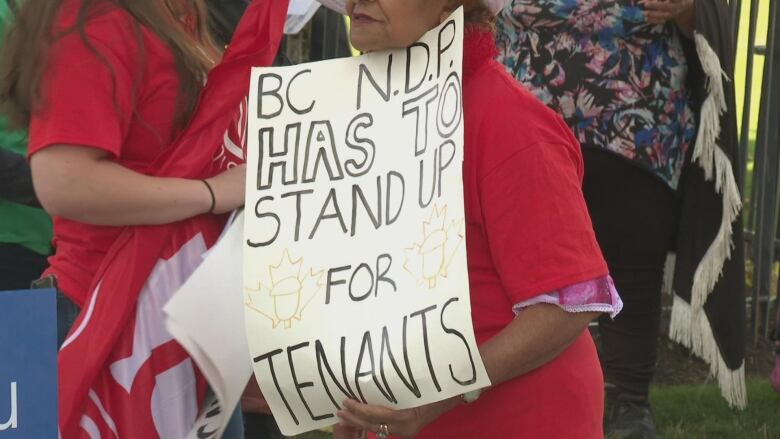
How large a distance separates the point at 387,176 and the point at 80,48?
692 millimetres

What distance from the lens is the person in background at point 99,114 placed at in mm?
2363

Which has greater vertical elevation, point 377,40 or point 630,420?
point 377,40

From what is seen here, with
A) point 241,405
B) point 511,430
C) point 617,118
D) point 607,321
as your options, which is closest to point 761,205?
point 607,321

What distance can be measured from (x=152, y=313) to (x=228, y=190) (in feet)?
0.89

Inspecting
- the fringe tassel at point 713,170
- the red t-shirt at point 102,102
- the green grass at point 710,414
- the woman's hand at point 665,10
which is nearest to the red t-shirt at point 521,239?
the red t-shirt at point 102,102

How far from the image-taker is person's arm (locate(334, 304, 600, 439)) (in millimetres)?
2000

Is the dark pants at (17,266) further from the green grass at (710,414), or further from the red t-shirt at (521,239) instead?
the green grass at (710,414)

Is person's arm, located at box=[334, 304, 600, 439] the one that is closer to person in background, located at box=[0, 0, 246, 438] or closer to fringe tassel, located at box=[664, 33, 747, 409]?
person in background, located at box=[0, 0, 246, 438]

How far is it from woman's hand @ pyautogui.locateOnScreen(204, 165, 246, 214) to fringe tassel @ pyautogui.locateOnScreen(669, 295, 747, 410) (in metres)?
2.42

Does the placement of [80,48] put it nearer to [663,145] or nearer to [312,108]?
[312,108]

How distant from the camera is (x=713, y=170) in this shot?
14.5ft

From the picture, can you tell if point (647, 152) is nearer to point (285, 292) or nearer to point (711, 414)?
point (711, 414)

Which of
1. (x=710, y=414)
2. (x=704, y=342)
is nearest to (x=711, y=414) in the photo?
(x=710, y=414)

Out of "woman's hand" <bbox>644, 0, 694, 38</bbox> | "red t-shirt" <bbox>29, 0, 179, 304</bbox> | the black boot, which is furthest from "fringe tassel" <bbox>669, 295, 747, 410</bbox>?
"red t-shirt" <bbox>29, 0, 179, 304</bbox>
